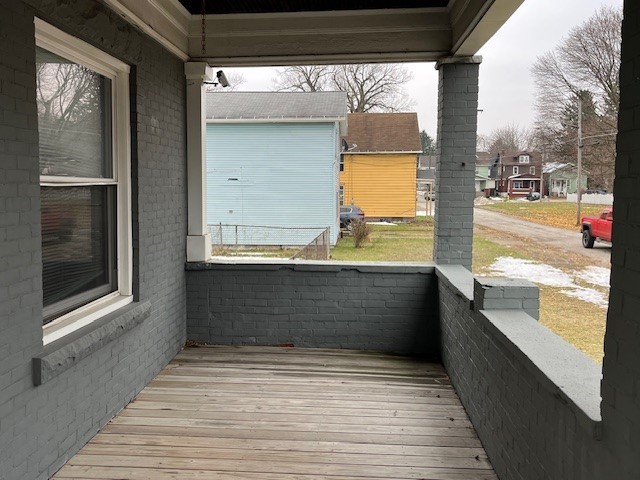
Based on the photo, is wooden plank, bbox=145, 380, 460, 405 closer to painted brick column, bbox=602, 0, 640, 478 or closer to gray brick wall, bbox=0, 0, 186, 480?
gray brick wall, bbox=0, 0, 186, 480

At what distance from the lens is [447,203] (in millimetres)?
4418

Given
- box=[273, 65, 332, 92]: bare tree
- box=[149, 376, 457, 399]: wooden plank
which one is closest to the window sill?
box=[149, 376, 457, 399]: wooden plank

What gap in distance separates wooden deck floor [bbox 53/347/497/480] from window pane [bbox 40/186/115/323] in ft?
2.67

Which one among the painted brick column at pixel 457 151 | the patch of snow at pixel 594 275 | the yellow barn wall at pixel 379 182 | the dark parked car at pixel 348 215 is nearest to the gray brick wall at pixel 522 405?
the patch of snow at pixel 594 275

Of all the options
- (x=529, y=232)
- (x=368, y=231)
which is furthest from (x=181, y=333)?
(x=368, y=231)

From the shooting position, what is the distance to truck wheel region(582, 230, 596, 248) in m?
2.99

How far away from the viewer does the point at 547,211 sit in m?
4.77

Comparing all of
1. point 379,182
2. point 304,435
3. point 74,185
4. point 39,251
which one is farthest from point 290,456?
point 379,182

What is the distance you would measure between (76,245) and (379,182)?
1093cm

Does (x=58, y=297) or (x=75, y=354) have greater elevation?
(x=58, y=297)

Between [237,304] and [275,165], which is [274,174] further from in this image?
[237,304]

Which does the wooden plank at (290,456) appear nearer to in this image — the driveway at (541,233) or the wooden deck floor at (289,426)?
the wooden deck floor at (289,426)

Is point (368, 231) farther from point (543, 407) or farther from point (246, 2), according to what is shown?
point (543, 407)

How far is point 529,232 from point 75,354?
368 cm
